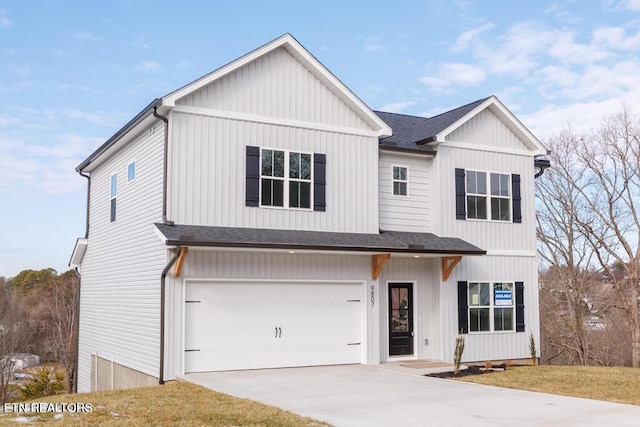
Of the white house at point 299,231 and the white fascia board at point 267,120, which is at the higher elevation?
the white fascia board at point 267,120

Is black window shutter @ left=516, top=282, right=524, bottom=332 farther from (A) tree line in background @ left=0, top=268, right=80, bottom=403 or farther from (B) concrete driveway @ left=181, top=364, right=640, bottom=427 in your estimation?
(A) tree line in background @ left=0, top=268, right=80, bottom=403

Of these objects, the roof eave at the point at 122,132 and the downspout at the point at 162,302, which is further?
the roof eave at the point at 122,132

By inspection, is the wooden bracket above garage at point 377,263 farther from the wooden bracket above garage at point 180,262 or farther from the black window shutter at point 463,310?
the wooden bracket above garage at point 180,262

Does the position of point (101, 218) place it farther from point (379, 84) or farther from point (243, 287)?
point (379, 84)

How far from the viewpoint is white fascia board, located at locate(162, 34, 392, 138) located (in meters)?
14.7

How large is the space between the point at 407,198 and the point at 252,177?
4.72m

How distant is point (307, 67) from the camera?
16391mm

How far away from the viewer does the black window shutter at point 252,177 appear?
1530 centimetres

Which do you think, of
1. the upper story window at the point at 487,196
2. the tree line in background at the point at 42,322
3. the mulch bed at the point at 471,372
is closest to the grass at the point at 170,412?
the mulch bed at the point at 471,372

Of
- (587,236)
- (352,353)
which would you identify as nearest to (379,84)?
(352,353)

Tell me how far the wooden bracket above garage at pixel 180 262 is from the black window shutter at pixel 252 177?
2036 millimetres

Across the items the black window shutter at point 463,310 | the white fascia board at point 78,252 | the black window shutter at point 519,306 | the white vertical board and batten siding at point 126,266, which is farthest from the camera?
the white fascia board at point 78,252

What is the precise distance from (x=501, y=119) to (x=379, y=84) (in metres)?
4.03

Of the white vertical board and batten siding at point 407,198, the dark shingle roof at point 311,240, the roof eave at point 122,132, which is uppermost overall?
the roof eave at point 122,132
